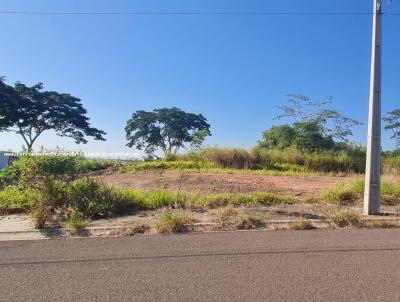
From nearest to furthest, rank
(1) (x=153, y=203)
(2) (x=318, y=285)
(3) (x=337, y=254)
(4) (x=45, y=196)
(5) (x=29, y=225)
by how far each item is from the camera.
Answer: (2) (x=318, y=285) < (3) (x=337, y=254) < (5) (x=29, y=225) < (4) (x=45, y=196) < (1) (x=153, y=203)

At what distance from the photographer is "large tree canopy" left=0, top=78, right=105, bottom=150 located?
106 ft

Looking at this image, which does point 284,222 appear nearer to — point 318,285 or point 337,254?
point 337,254

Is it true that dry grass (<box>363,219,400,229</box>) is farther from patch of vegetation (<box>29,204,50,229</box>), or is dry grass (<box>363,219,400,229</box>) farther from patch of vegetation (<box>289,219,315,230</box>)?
patch of vegetation (<box>29,204,50,229</box>)

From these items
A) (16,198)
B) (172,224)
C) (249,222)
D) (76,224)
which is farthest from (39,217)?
(249,222)

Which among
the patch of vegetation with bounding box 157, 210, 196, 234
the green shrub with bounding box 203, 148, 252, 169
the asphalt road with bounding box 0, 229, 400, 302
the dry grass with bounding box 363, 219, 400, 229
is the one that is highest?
the green shrub with bounding box 203, 148, 252, 169

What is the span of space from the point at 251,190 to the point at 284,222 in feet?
13.2

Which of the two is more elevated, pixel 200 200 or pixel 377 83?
pixel 377 83

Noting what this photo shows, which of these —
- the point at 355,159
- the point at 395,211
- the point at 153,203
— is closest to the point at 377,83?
the point at 395,211

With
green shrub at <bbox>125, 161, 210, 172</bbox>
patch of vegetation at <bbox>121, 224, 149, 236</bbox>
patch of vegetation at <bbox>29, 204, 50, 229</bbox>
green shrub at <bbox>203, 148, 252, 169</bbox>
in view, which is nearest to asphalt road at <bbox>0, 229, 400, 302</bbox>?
patch of vegetation at <bbox>121, 224, 149, 236</bbox>

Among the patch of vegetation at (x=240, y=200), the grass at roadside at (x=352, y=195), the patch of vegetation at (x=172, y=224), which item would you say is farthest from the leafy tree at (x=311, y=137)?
the patch of vegetation at (x=172, y=224)

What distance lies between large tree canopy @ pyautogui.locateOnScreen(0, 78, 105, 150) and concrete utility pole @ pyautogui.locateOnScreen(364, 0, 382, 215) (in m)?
29.5

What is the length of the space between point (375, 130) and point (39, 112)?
1250 inches

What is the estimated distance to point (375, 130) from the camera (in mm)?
8664

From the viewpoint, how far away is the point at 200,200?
9.51 meters
